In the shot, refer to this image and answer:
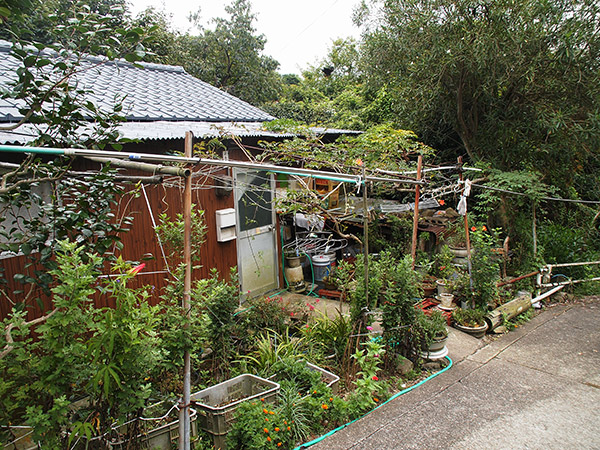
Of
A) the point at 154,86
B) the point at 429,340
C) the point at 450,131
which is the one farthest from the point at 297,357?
the point at 450,131

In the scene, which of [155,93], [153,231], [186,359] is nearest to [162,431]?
[186,359]

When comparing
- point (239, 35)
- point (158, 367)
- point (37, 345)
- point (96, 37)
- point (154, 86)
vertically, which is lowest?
point (158, 367)

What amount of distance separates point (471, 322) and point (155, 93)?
6378 millimetres

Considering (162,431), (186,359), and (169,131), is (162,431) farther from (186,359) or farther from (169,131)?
(169,131)

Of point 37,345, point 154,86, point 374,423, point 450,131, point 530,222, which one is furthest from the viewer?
point 450,131

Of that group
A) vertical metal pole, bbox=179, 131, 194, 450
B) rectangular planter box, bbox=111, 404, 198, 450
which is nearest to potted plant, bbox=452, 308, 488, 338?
rectangular planter box, bbox=111, 404, 198, 450

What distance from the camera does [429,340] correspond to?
16.1 feet

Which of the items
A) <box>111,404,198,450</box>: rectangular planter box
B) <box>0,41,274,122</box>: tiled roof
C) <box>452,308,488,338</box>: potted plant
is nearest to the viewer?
<box>111,404,198,450</box>: rectangular planter box

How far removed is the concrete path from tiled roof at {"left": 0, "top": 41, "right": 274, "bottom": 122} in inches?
181

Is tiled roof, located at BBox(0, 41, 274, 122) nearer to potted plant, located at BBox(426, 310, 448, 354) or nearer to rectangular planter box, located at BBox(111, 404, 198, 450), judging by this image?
rectangular planter box, located at BBox(111, 404, 198, 450)

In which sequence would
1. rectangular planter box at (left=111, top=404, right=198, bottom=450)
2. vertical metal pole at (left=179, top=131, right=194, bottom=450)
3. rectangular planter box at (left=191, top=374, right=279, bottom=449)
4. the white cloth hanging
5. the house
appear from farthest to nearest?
the white cloth hanging → the house → rectangular planter box at (left=191, top=374, right=279, bottom=449) → rectangular planter box at (left=111, top=404, right=198, bottom=450) → vertical metal pole at (left=179, top=131, right=194, bottom=450)

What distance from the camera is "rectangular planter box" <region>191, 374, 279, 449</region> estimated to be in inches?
132

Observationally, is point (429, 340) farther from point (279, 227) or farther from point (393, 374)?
point (279, 227)

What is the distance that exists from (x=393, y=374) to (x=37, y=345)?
12.2ft
